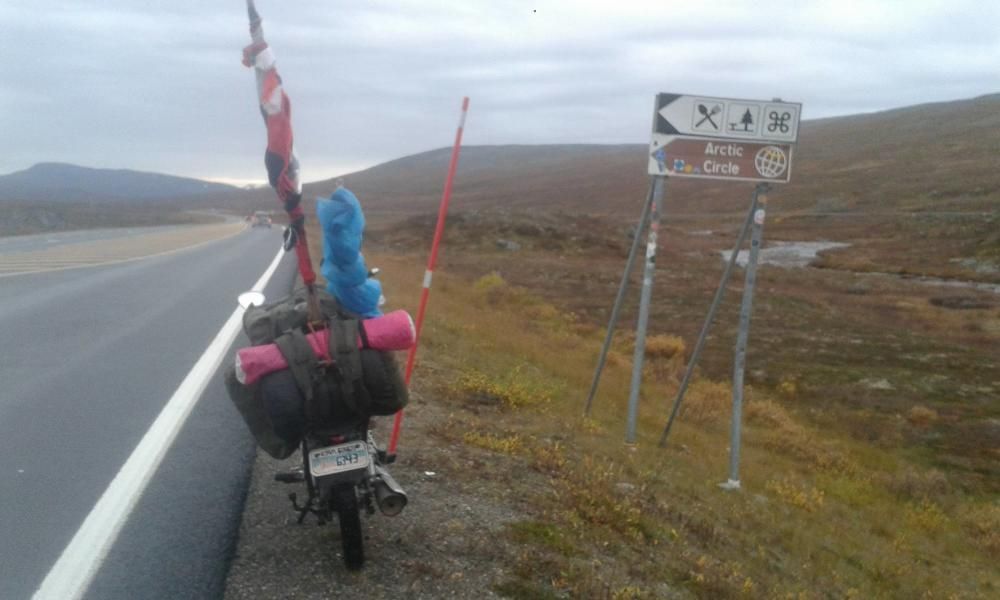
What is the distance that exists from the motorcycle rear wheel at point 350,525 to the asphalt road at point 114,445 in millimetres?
581

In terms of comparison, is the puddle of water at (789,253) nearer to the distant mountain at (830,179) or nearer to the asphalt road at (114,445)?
the distant mountain at (830,179)

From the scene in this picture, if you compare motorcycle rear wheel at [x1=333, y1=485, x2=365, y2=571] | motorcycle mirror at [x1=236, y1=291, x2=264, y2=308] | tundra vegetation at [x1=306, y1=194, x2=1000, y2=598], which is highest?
motorcycle mirror at [x1=236, y1=291, x2=264, y2=308]

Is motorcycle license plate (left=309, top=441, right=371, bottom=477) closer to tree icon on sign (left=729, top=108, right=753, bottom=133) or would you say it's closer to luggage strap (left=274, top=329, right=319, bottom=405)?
luggage strap (left=274, top=329, right=319, bottom=405)

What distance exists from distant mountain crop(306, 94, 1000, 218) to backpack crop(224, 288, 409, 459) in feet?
213

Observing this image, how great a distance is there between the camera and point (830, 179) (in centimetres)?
8938

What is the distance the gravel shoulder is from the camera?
3.96m

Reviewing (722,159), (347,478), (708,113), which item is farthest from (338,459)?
(708,113)

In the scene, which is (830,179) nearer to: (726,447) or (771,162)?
(726,447)

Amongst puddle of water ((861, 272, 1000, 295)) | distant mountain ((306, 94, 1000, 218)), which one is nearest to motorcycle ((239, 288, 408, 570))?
puddle of water ((861, 272, 1000, 295))

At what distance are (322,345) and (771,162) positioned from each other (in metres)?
5.33

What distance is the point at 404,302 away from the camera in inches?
595

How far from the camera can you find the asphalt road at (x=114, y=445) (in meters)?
4.12

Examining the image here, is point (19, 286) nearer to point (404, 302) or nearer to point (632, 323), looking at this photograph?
point (404, 302)

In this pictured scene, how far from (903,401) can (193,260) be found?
17.3 meters
